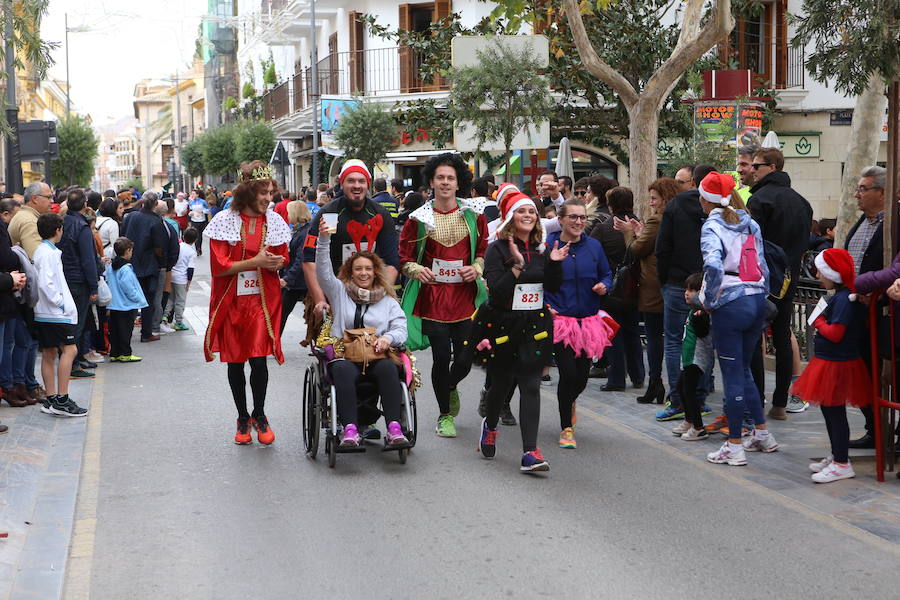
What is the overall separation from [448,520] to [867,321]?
2.98 m

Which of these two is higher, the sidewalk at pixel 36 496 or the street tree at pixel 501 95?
the street tree at pixel 501 95

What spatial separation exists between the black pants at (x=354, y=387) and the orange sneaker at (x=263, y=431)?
1.07 m

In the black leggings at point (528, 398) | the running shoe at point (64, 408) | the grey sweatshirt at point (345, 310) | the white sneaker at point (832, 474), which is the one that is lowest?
the white sneaker at point (832, 474)

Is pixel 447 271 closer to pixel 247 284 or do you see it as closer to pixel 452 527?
pixel 247 284

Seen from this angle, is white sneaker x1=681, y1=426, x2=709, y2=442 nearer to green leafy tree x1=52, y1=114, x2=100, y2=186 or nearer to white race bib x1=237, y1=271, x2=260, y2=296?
white race bib x1=237, y1=271, x2=260, y2=296

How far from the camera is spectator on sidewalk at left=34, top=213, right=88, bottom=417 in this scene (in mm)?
9656

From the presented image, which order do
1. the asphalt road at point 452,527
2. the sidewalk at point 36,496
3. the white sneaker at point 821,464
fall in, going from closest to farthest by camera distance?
1. the asphalt road at point 452,527
2. the sidewalk at point 36,496
3. the white sneaker at point 821,464

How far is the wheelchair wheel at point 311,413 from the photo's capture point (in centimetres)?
787

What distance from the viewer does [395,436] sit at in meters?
7.54

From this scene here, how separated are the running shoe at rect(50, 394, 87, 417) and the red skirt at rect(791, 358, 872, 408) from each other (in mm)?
5940

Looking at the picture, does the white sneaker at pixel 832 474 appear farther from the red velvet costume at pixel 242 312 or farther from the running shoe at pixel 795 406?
the red velvet costume at pixel 242 312

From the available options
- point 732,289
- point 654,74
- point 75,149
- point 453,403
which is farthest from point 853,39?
point 75,149

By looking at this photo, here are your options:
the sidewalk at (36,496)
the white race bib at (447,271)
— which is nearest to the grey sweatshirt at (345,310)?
the white race bib at (447,271)

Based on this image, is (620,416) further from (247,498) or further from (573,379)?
(247,498)
